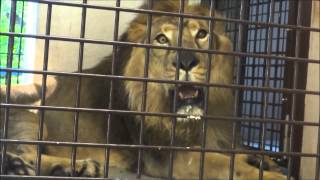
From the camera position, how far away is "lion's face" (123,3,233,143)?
176cm

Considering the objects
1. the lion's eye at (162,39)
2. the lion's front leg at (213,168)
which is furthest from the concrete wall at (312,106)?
the lion's eye at (162,39)

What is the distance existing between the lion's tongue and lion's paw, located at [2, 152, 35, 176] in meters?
0.55

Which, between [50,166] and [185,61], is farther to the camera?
[50,166]

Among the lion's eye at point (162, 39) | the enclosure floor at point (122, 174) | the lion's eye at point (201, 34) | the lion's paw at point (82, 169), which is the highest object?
the lion's eye at point (201, 34)

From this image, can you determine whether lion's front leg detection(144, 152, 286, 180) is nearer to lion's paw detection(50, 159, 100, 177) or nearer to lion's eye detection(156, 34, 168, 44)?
lion's paw detection(50, 159, 100, 177)

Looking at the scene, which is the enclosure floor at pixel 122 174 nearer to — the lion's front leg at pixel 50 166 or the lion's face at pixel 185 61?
the lion's front leg at pixel 50 166

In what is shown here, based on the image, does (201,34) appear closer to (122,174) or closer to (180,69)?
(180,69)

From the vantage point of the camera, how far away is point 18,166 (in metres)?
1.60

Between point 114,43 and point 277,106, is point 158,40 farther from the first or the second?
point 114,43

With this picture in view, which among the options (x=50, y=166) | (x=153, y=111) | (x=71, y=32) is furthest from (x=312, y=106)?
(x=71, y=32)

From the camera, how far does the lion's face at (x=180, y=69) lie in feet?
5.78

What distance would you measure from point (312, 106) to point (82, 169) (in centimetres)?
84

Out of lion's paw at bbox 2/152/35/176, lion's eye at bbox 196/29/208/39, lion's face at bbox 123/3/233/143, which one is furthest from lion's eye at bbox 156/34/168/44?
lion's paw at bbox 2/152/35/176

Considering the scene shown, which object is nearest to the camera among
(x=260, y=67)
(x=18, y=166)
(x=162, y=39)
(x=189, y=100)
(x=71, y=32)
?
(x=18, y=166)
